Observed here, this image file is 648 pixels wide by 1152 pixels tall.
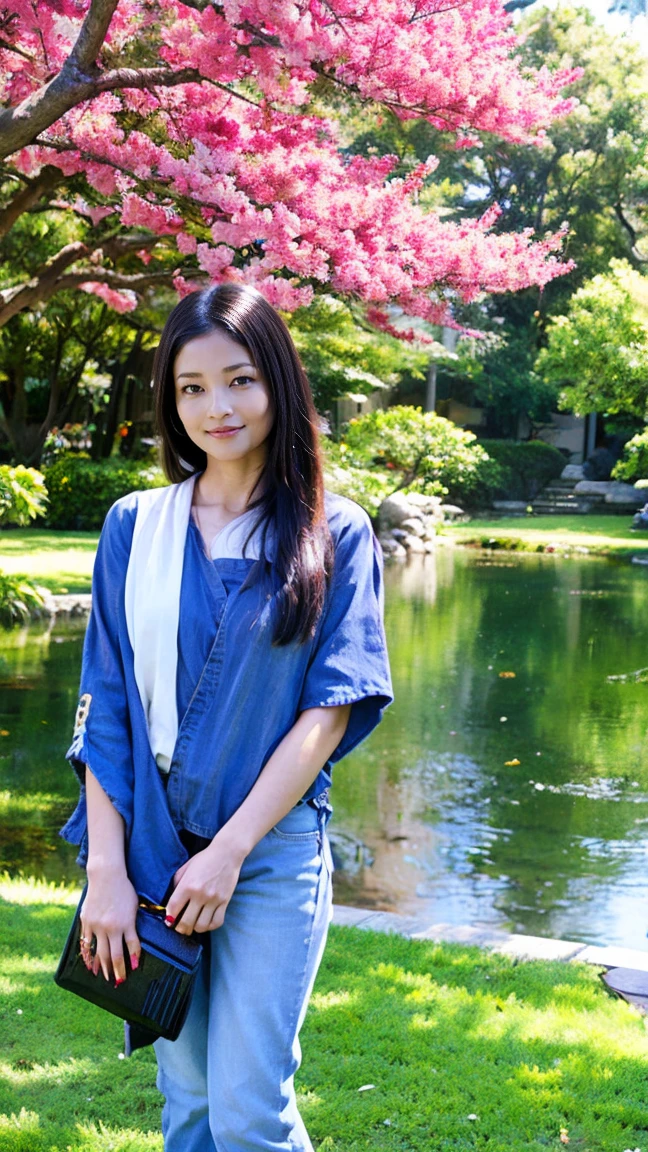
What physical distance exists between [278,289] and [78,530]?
1303cm

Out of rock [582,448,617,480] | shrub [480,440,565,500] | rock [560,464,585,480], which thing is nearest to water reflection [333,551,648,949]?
shrub [480,440,565,500]

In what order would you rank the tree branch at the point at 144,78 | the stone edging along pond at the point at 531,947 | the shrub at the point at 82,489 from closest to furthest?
the stone edging along pond at the point at 531,947 < the tree branch at the point at 144,78 < the shrub at the point at 82,489

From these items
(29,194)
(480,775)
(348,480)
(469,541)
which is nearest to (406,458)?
(469,541)

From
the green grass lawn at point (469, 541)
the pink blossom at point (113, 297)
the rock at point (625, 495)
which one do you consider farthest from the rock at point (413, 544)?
the pink blossom at point (113, 297)

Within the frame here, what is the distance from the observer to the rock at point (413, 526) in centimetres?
1878

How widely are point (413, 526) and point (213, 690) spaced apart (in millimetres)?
17190

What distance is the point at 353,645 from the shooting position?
1.79 meters

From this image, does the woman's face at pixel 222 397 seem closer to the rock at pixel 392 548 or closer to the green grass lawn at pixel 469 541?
the green grass lawn at pixel 469 541

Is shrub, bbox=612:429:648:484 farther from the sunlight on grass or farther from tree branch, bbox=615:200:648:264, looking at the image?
Result: the sunlight on grass

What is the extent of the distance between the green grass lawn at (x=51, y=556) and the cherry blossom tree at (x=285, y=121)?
21.6ft

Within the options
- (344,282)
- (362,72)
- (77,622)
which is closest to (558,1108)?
(344,282)

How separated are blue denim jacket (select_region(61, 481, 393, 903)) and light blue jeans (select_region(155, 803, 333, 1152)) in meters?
0.10

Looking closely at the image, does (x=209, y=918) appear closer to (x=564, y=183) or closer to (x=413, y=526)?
(x=413, y=526)

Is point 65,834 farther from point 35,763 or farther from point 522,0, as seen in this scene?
point 522,0
